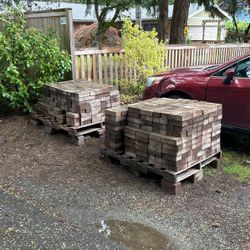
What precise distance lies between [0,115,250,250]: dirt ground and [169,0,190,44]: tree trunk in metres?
8.24

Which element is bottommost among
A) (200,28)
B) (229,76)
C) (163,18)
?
(229,76)

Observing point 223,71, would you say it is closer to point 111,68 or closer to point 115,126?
point 115,126

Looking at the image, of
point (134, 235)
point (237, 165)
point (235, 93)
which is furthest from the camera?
point (235, 93)

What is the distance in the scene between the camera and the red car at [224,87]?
517 cm

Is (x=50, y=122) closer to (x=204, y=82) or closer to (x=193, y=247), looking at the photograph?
(x=204, y=82)

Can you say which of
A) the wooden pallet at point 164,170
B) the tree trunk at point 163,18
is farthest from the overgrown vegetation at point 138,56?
the tree trunk at point 163,18

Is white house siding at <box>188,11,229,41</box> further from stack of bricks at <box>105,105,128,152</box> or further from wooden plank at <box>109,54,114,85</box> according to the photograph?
stack of bricks at <box>105,105,128,152</box>

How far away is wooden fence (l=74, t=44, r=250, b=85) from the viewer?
7.70 metres

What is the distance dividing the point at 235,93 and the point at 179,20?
7.64 metres

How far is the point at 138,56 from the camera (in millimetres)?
8344

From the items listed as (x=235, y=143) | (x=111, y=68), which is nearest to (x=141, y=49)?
(x=111, y=68)

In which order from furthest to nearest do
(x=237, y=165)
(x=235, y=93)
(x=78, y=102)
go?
(x=78, y=102) → (x=235, y=93) → (x=237, y=165)

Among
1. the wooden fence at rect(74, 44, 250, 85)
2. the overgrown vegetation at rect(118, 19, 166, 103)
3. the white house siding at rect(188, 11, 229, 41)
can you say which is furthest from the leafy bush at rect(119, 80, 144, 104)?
the white house siding at rect(188, 11, 229, 41)

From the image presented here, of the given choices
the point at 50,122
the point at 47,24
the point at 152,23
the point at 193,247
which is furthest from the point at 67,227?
the point at 152,23
